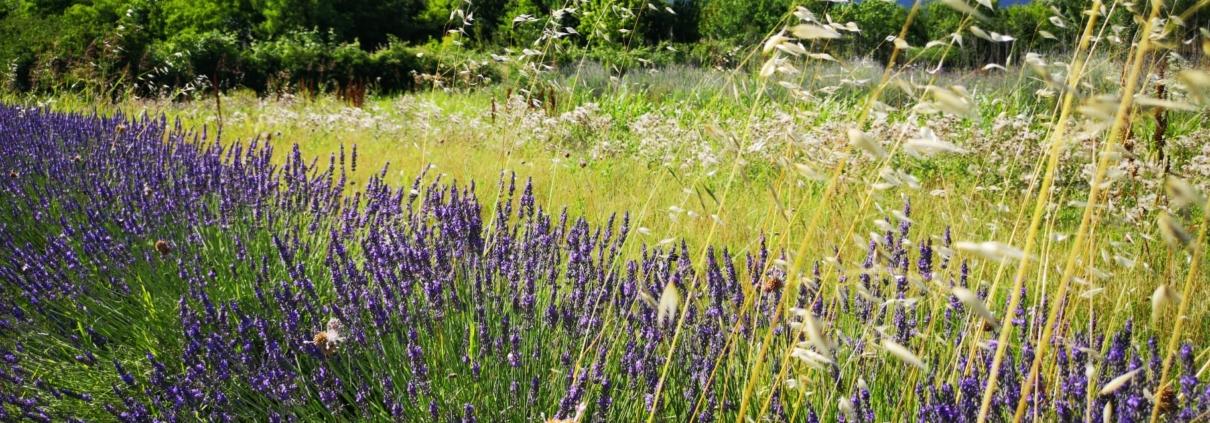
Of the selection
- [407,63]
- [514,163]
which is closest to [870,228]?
[514,163]

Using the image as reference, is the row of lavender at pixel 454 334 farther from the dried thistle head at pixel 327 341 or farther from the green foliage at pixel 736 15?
the green foliage at pixel 736 15

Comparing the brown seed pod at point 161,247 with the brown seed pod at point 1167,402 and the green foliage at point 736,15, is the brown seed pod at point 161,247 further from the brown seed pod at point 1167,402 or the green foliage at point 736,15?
the green foliage at point 736,15

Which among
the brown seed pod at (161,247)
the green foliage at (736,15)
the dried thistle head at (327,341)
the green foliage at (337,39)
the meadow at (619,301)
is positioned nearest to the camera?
the meadow at (619,301)

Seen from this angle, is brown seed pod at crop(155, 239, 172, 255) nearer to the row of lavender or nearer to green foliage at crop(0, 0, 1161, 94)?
the row of lavender

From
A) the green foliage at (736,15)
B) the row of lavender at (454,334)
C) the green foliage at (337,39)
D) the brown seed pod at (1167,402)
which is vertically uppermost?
the brown seed pod at (1167,402)

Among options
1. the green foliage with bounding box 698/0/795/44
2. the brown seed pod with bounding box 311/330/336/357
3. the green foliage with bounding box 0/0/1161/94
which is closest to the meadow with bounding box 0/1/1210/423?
the brown seed pod with bounding box 311/330/336/357

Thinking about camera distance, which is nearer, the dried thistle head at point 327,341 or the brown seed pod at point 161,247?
the dried thistle head at point 327,341

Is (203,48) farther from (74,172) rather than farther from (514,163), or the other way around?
(74,172)

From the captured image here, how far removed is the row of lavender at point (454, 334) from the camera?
1472 millimetres

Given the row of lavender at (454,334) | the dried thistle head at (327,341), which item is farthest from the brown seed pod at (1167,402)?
the dried thistle head at (327,341)

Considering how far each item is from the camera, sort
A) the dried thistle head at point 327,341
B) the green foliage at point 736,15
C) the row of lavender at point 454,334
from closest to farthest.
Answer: the row of lavender at point 454,334 → the dried thistle head at point 327,341 → the green foliage at point 736,15

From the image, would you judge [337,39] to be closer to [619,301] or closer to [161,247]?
[161,247]

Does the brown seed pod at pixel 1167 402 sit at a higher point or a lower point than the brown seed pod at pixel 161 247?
higher

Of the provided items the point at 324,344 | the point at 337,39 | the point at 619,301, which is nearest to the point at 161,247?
the point at 324,344
